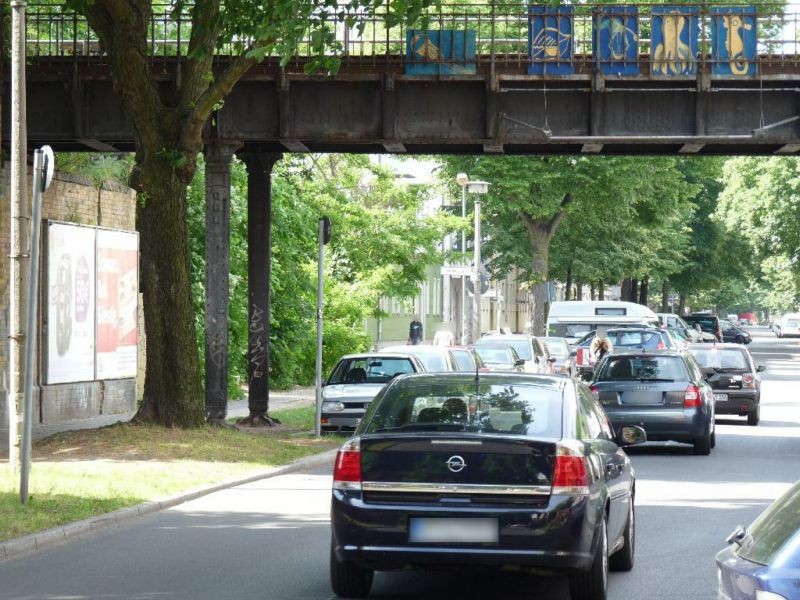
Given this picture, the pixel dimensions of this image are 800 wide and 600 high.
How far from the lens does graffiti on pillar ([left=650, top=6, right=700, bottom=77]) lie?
23.5 metres

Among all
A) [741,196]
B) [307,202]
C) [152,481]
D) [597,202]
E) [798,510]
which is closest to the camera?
[798,510]

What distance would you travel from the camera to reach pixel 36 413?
25.1 m

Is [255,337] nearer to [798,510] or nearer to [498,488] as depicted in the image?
[498,488]

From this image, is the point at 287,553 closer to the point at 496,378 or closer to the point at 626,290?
the point at 496,378

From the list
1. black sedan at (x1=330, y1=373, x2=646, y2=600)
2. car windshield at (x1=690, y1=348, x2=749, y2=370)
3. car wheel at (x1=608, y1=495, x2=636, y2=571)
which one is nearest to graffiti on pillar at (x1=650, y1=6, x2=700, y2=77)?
car windshield at (x1=690, y1=348, x2=749, y2=370)

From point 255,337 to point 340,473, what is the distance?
16.2 meters

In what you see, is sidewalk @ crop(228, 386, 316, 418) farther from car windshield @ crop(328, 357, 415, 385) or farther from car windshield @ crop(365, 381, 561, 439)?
car windshield @ crop(365, 381, 561, 439)

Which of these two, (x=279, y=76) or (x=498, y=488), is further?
(x=279, y=76)

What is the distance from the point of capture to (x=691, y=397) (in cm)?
2077

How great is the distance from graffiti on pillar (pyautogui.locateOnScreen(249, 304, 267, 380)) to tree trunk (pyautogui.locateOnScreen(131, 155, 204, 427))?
13.2ft

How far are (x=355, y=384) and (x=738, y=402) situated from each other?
8321 millimetres

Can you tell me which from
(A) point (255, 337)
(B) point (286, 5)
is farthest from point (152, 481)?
(A) point (255, 337)

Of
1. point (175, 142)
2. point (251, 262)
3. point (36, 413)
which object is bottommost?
point (36, 413)

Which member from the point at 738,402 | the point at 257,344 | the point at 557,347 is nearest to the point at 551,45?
the point at 257,344
